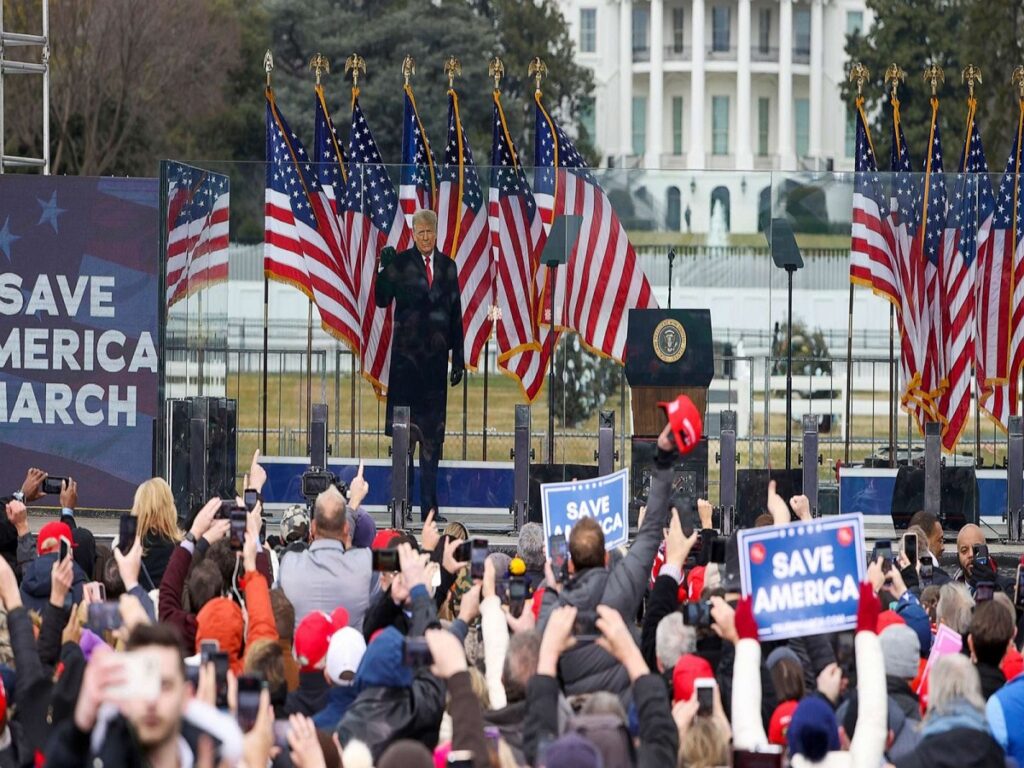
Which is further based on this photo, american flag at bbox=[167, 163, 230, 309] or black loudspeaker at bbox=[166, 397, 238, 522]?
american flag at bbox=[167, 163, 230, 309]

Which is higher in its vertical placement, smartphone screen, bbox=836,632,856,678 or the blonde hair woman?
the blonde hair woman

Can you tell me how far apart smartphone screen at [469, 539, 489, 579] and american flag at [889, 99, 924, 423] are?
1150 centimetres

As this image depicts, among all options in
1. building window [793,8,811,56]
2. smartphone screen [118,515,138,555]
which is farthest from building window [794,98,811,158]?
smartphone screen [118,515,138,555]

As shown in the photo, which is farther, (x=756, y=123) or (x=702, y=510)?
(x=756, y=123)

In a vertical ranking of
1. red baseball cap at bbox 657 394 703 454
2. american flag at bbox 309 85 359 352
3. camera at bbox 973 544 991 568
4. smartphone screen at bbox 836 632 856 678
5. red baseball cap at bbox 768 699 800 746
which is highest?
american flag at bbox 309 85 359 352

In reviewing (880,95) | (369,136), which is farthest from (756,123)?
(369,136)

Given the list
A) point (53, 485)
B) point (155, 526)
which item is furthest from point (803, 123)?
point (155, 526)

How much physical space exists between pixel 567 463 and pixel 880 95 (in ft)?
160

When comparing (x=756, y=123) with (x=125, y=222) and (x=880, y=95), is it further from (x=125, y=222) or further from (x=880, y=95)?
(x=125, y=222)

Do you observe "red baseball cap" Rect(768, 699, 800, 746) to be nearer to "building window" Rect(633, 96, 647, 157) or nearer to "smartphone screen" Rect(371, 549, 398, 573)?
"smartphone screen" Rect(371, 549, 398, 573)

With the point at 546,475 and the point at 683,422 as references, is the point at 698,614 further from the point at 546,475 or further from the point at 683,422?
the point at 546,475

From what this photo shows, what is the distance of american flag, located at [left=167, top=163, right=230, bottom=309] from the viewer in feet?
66.3

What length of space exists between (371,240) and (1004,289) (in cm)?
567

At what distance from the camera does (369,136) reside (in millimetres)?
21422
